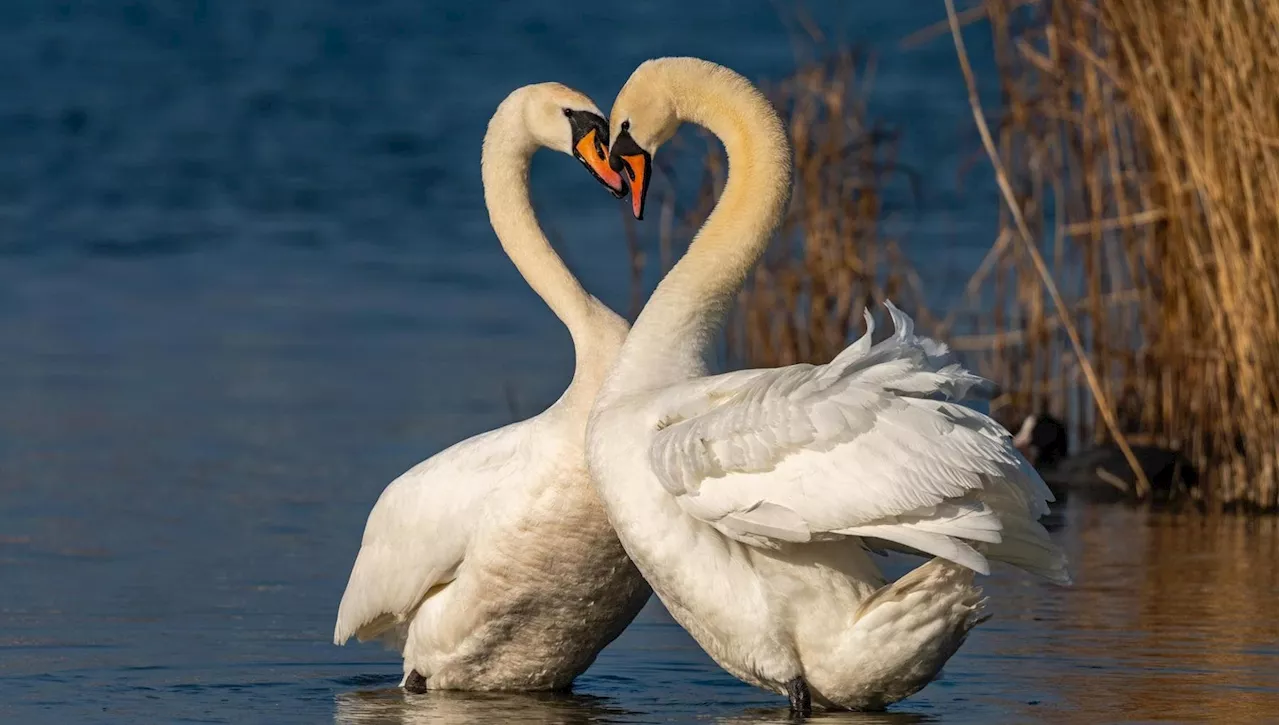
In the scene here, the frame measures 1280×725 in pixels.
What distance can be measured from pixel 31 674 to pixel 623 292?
758cm

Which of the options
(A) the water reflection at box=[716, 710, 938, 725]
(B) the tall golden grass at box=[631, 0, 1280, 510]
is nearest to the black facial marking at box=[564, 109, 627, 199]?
(A) the water reflection at box=[716, 710, 938, 725]

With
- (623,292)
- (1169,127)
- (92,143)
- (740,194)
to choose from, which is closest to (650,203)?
(623,292)

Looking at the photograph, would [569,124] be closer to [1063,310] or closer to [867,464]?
[867,464]

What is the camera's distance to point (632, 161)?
688cm

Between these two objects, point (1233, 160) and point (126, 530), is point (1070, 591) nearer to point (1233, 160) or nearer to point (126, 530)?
point (1233, 160)

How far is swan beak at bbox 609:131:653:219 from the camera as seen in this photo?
6844 mm

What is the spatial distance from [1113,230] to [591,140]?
346 cm

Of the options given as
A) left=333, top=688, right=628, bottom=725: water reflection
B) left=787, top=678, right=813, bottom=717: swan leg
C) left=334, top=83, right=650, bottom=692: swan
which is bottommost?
left=333, top=688, right=628, bottom=725: water reflection

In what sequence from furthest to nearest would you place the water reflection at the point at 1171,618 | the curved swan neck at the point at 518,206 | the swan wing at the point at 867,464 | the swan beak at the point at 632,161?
1. the curved swan neck at the point at 518,206
2. the swan beak at the point at 632,161
3. the water reflection at the point at 1171,618
4. the swan wing at the point at 867,464

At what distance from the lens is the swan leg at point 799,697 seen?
614cm

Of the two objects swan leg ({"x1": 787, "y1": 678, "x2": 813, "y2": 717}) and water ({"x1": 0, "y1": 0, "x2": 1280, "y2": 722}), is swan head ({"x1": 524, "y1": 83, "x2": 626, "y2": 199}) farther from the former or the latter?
swan leg ({"x1": 787, "y1": 678, "x2": 813, "y2": 717})

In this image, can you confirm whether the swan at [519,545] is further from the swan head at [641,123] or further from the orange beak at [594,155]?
the swan head at [641,123]

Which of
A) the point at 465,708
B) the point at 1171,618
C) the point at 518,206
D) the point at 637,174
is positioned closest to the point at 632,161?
the point at 637,174

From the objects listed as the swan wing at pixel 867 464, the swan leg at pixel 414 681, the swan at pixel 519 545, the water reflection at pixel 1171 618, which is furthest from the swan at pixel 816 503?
the swan leg at pixel 414 681
